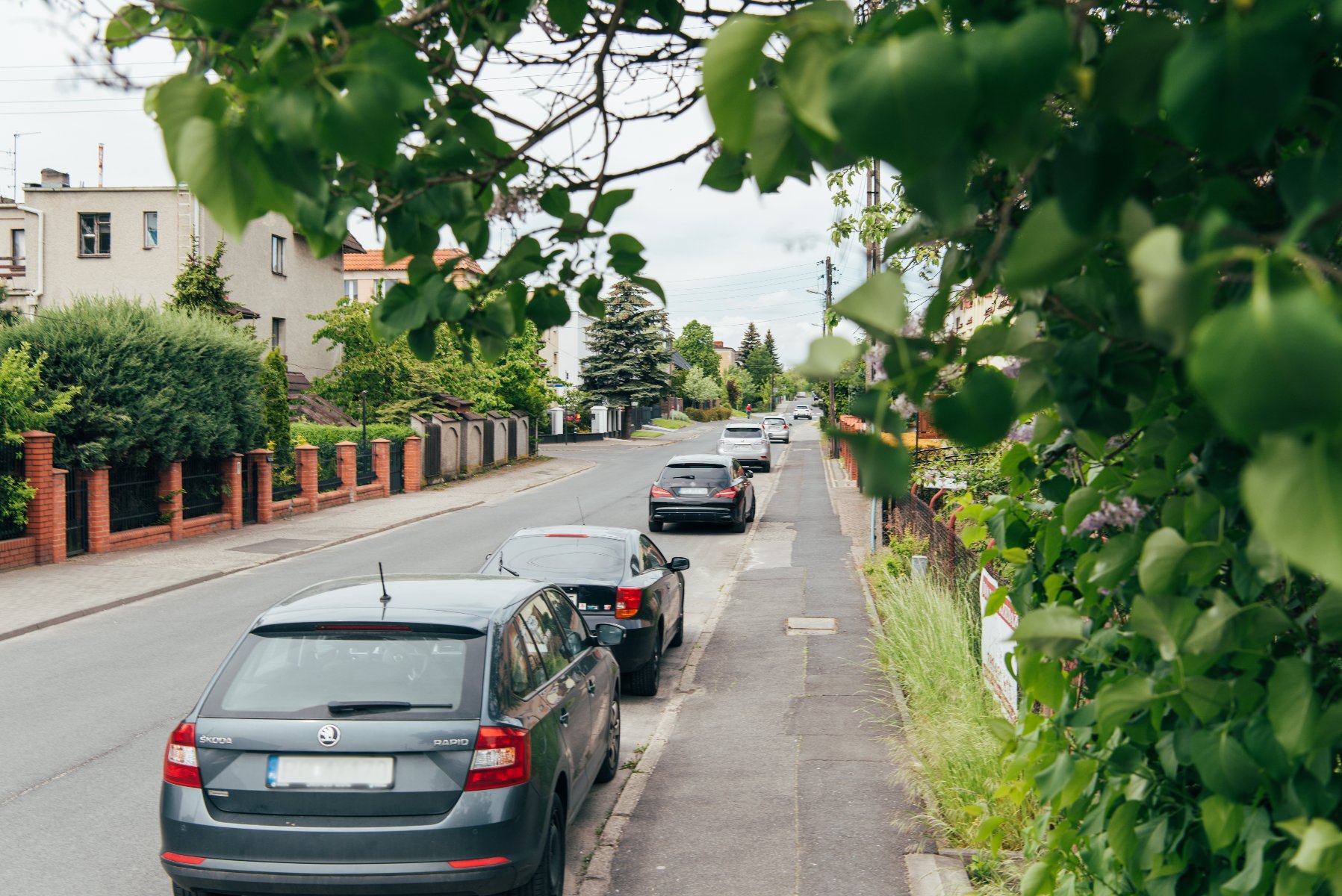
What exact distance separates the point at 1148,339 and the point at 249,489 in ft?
83.5

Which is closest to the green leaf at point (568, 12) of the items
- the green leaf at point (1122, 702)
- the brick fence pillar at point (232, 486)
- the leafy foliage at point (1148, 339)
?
the leafy foliage at point (1148, 339)

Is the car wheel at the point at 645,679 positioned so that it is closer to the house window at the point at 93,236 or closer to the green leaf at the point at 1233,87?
the green leaf at the point at 1233,87

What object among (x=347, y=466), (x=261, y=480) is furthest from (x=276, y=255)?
(x=261, y=480)

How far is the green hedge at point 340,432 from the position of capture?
30.2m

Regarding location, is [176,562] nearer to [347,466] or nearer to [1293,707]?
[347,466]

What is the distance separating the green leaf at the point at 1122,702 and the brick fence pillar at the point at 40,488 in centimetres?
1895

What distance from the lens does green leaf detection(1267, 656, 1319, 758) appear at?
64.9 inches

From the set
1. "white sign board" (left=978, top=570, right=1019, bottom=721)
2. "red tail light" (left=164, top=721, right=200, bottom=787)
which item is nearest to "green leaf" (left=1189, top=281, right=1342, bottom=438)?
"red tail light" (left=164, top=721, right=200, bottom=787)

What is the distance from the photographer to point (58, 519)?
18.1 metres

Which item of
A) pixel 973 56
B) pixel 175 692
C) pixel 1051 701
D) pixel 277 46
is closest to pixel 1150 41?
pixel 973 56

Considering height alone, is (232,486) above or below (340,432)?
below

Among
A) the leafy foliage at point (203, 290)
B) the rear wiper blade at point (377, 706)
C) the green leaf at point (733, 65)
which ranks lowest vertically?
the rear wiper blade at point (377, 706)

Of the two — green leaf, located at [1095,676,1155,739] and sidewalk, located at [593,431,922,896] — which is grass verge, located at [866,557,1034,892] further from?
green leaf, located at [1095,676,1155,739]

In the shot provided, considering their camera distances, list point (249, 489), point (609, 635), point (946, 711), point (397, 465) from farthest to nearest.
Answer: point (397, 465) < point (249, 489) < point (609, 635) < point (946, 711)
